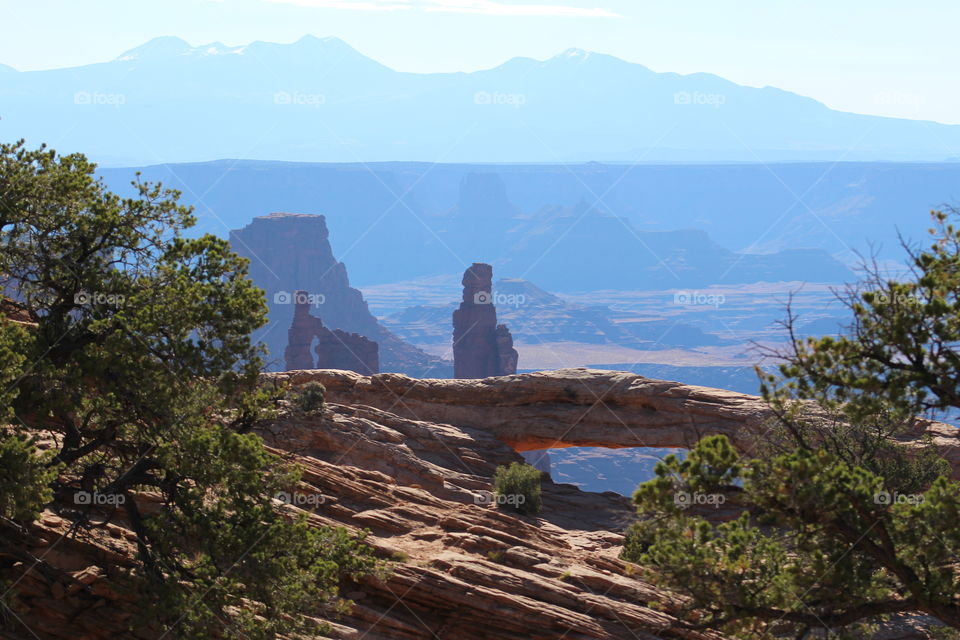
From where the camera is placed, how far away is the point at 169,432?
18.0 m

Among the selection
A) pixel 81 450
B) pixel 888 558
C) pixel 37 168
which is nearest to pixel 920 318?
pixel 888 558

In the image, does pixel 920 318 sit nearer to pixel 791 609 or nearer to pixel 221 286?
pixel 791 609

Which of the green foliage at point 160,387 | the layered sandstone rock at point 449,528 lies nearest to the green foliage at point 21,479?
the green foliage at point 160,387

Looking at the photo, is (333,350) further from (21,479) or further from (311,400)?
(21,479)

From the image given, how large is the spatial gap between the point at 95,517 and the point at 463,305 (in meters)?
110

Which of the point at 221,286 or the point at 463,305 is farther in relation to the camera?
the point at 463,305

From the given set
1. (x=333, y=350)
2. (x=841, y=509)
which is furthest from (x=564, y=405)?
(x=333, y=350)

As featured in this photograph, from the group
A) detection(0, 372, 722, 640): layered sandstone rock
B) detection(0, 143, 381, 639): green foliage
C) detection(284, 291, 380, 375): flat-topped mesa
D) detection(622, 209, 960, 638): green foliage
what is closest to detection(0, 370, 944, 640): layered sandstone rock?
detection(0, 372, 722, 640): layered sandstone rock

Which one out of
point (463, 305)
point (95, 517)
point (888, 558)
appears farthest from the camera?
point (463, 305)

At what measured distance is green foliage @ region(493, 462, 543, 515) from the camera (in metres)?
33.5

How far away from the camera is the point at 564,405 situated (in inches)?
1768

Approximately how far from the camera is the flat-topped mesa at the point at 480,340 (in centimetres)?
12975

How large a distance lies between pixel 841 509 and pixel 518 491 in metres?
20.5

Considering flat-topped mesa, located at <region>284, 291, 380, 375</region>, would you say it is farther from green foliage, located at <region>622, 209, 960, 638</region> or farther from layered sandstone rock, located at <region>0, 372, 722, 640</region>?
green foliage, located at <region>622, 209, 960, 638</region>
